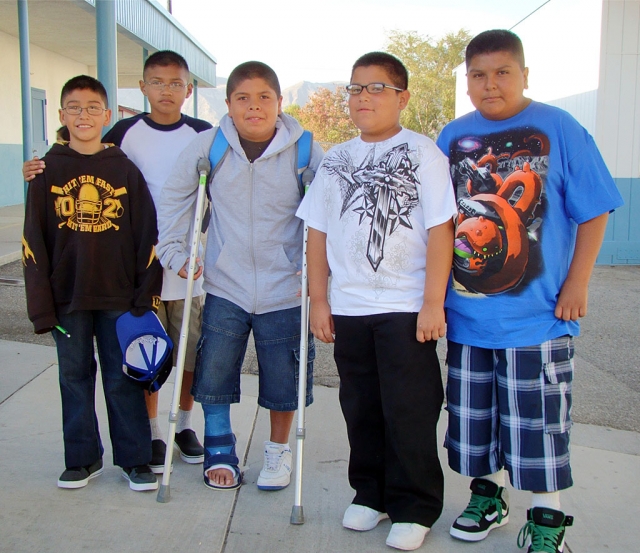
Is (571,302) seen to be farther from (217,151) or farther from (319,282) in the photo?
(217,151)

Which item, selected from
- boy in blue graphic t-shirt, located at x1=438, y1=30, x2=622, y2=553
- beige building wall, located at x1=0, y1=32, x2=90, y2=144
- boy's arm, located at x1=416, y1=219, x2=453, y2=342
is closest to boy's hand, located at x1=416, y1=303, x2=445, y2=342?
boy's arm, located at x1=416, y1=219, x2=453, y2=342

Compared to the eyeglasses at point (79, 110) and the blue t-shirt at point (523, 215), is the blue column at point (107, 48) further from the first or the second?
the blue t-shirt at point (523, 215)

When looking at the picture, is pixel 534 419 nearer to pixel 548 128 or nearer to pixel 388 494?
pixel 388 494

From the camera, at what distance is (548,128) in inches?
108

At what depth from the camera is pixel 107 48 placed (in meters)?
5.84

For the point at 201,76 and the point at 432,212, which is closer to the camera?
the point at 432,212

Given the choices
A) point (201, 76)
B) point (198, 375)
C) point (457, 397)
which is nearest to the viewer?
point (457, 397)

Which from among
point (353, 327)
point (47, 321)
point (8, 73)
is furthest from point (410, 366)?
point (8, 73)

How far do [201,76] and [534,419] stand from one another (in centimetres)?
2013

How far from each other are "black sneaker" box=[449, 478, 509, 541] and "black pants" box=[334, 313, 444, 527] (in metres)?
0.14

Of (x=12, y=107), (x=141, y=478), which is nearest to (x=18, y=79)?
(x=12, y=107)

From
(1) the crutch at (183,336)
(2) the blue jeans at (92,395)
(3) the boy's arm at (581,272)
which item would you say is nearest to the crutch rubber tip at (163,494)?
(1) the crutch at (183,336)

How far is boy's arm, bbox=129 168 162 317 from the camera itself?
329cm

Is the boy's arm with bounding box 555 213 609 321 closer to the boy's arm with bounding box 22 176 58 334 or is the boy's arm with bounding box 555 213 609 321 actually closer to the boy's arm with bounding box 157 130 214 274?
the boy's arm with bounding box 157 130 214 274
